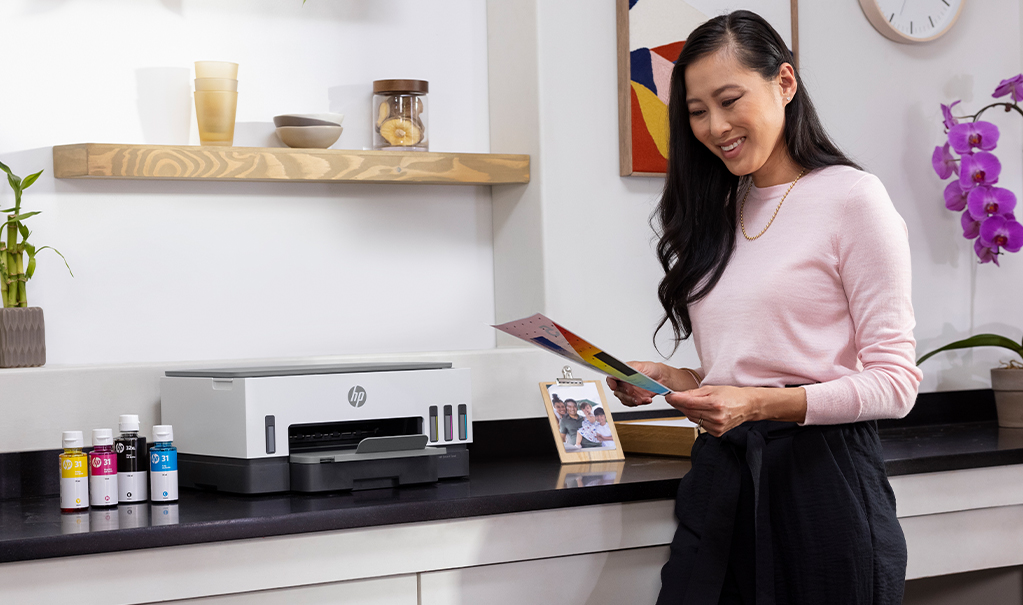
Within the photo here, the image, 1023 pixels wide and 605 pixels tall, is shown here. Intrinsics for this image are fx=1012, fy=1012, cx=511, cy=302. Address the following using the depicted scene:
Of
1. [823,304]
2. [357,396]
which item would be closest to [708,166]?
[823,304]

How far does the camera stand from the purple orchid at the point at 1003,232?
104 inches

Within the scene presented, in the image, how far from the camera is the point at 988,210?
2650 mm

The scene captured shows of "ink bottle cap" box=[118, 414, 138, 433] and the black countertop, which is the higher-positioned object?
"ink bottle cap" box=[118, 414, 138, 433]

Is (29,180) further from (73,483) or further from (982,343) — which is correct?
(982,343)

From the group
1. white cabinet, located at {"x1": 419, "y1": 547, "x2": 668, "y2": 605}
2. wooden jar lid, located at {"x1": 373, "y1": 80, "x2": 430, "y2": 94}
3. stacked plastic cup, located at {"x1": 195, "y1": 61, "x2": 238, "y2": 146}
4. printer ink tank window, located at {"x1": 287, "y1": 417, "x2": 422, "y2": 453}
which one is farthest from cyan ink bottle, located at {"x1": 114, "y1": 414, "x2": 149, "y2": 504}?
wooden jar lid, located at {"x1": 373, "y1": 80, "x2": 430, "y2": 94}

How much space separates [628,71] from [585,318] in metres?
0.58

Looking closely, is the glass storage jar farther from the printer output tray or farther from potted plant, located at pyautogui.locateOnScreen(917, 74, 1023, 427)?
potted plant, located at pyautogui.locateOnScreen(917, 74, 1023, 427)

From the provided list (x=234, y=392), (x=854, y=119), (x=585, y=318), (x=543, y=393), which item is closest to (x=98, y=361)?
(x=234, y=392)

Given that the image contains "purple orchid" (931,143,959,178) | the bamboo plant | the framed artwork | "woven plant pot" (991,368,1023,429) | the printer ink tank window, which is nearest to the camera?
the printer ink tank window

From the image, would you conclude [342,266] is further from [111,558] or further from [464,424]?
[111,558]

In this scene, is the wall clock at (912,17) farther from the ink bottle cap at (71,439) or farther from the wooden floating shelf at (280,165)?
the ink bottle cap at (71,439)

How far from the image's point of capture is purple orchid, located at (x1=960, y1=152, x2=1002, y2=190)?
2.62 m

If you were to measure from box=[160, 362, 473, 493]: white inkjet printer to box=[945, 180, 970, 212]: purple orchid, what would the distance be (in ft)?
5.00

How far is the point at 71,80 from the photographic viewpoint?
2.04 metres
